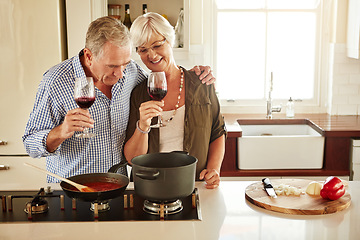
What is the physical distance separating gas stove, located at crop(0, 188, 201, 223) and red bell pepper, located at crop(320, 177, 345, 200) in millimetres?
498

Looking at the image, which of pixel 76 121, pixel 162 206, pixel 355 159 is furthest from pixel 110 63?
pixel 355 159

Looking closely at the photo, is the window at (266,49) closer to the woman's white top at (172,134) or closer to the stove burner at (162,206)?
the woman's white top at (172,134)

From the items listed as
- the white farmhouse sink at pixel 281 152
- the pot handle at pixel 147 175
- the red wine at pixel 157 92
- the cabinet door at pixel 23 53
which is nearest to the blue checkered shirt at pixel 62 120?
the red wine at pixel 157 92

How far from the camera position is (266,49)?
166 inches

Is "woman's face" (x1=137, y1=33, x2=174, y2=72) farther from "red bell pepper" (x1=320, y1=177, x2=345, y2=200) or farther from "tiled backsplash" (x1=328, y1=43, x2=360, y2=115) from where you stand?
"tiled backsplash" (x1=328, y1=43, x2=360, y2=115)

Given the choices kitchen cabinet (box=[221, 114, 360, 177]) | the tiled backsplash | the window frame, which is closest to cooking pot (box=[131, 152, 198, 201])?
kitchen cabinet (box=[221, 114, 360, 177])

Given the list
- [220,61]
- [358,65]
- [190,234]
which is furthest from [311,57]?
[190,234]

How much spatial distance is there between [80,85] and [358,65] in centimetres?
295

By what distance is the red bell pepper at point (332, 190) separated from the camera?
5.96 feet

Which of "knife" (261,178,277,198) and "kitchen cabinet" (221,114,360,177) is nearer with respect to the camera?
"knife" (261,178,277,198)

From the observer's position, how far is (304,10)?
417cm

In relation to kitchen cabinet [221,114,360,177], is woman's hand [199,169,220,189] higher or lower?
higher

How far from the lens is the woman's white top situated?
2359 millimetres

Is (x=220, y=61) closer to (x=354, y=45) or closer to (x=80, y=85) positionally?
(x=354, y=45)
